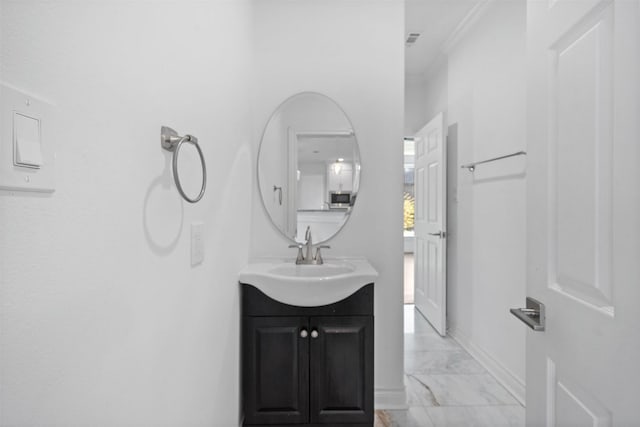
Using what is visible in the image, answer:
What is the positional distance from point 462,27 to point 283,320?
2.73m

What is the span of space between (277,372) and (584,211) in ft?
5.02

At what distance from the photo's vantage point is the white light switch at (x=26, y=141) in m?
0.44

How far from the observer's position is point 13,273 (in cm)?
46

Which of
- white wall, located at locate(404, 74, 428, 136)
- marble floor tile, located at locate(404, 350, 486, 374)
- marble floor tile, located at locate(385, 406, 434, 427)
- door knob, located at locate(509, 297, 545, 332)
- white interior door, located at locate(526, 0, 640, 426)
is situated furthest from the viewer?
white wall, located at locate(404, 74, 428, 136)

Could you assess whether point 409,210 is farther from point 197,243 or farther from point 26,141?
point 26,141

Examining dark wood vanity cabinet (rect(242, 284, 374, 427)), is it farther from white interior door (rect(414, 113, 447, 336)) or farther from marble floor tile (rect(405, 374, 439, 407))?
white interior door (rect(414, 113, 447, 336))

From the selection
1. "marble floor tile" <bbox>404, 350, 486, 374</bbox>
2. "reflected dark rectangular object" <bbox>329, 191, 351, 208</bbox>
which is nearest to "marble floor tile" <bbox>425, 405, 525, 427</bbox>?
"marble floor tile" <bbox>404, 350, 486, 374</bbox>

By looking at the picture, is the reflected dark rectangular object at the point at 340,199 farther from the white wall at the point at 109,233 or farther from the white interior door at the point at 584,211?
the white interior door at the point at 584,211

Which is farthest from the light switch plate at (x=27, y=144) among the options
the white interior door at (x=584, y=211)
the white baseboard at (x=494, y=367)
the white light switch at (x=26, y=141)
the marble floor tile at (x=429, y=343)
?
the marble floor tile at (x=429, y=343)

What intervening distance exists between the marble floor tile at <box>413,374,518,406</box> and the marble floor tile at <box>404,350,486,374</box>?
7 cm

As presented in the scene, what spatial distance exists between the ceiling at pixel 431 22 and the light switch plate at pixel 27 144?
9.03 feet

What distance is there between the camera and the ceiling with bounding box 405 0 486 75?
2658 mm

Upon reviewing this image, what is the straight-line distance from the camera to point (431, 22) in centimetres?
291

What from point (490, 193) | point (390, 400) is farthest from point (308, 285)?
point (490, 193)
